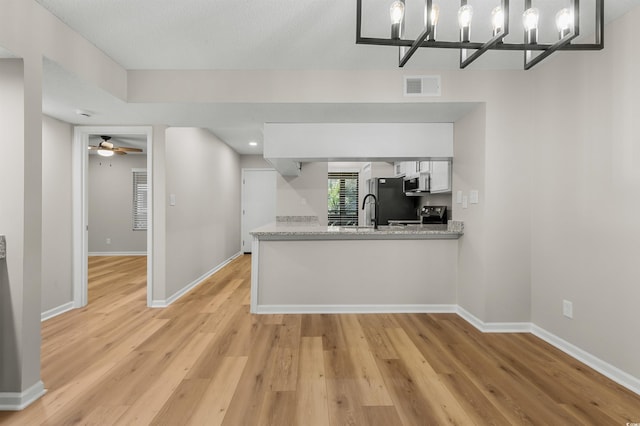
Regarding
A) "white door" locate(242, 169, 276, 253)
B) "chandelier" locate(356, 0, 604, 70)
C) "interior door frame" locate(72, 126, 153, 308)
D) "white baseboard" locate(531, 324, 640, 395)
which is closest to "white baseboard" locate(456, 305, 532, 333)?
"white baseboard" locate(531, 324, 640, 395)

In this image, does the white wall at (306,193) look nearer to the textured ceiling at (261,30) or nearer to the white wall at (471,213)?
the white wall at (471,213)

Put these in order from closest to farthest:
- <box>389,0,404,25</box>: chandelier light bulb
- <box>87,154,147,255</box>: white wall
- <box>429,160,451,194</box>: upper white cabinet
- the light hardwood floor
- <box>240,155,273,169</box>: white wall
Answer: <box>389,0,404,25</box>: chandelier light bulb < the light hardwood floor < <box>429,160,451,194</box>: upper white cabinet < <box>240,155,273,169</box>: white wall < <box>87,154,147,255</box>: white wall

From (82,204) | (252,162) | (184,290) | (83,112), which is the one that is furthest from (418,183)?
(82,204)

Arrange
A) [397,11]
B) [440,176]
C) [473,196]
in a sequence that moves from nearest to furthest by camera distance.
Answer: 1. [397,11]
2. [473,196]
3. [440,176]

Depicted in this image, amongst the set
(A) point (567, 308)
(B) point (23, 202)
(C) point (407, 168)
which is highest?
(C) point (407, 168)

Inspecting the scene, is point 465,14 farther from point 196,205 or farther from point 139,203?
point 139,203

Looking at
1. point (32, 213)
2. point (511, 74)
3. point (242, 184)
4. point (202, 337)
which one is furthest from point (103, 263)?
point (511, 74)

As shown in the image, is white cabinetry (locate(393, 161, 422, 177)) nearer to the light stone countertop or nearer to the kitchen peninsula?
the light stone countertop

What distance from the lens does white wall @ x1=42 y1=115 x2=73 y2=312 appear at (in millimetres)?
3309

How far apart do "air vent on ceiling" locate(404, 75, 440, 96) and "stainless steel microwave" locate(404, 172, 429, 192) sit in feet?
5.72

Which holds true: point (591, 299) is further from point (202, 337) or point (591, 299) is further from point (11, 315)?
point (11, 315)

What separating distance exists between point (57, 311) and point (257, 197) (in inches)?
172

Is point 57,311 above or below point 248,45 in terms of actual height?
below

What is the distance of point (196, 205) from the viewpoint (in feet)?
15.2
